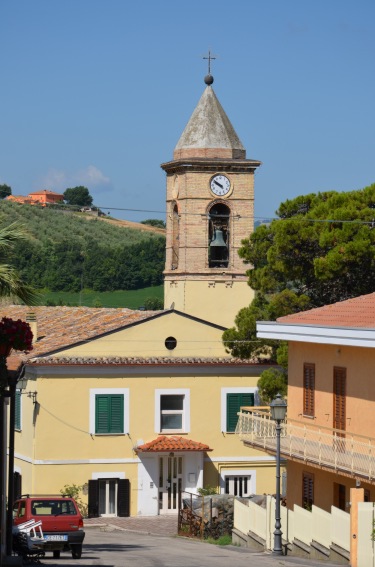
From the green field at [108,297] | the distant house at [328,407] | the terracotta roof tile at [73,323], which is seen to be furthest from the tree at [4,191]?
the distant house at [328,407]

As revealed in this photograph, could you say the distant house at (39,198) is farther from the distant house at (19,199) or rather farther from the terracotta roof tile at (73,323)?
the terracotta roof tile at (73,323)

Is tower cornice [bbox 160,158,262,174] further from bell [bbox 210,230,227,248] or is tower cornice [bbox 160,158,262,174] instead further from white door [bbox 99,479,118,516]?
white door [bbox 99,479,118,516]

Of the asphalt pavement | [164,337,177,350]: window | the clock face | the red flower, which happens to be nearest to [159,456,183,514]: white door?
the asphalt pavement

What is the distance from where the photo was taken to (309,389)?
34.0 m

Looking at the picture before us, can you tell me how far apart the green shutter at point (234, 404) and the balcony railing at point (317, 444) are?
8.71 m

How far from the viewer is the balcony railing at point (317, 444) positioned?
96.2ft

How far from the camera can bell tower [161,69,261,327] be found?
5062 centimetres

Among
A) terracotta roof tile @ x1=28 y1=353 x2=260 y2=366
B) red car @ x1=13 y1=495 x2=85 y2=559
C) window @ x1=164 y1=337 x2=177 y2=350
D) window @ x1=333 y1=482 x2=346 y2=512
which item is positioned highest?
window @ x1=164 y1=337 x2=177 y2=350

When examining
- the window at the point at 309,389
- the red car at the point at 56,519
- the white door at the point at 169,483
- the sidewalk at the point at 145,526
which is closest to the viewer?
the red car at the point at 56,519

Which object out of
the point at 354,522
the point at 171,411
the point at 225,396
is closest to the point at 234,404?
the point at 225,396

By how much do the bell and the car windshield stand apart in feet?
68.9

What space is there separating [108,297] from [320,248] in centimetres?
5547

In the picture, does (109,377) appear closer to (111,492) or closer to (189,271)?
(111,492)

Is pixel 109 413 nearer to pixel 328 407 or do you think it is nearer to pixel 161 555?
pixel 328 407
